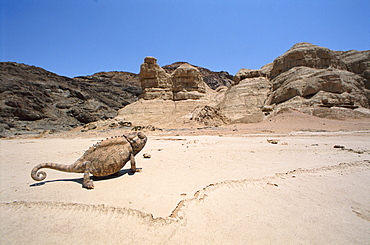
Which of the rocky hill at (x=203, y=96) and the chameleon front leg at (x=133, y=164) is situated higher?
the rocky hill at (x=203, y=96)

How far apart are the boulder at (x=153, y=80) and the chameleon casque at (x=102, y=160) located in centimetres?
4067

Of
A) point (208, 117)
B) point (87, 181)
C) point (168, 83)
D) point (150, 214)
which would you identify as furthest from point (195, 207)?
point (168, 83)

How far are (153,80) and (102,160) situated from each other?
4266 centimetres

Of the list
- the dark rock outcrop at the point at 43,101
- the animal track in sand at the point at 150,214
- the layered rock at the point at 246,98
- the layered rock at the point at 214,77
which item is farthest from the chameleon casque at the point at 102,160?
the layered rock at the point at 214,77

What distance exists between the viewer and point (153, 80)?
4497 cm

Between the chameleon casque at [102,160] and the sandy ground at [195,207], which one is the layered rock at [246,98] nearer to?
the sandy ground at [195,207]

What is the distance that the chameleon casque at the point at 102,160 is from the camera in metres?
3.93

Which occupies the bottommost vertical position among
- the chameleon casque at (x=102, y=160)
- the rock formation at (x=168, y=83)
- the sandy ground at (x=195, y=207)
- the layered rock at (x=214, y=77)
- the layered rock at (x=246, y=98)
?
the sandy ground at (x=195, y=207)

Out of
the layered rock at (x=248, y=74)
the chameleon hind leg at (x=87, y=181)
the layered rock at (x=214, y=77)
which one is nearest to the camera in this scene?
the chameleon hind leg at (x=87, y=181)

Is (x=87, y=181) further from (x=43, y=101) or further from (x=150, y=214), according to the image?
(x=43, y=101)

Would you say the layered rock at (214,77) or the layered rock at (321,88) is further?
the layered rock at (214,77)

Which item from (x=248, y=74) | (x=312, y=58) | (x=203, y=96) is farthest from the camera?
(x=203, y=96)

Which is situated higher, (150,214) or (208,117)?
(208,117)

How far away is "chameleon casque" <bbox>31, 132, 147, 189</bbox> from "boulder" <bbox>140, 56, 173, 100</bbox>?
4067 centimetres
